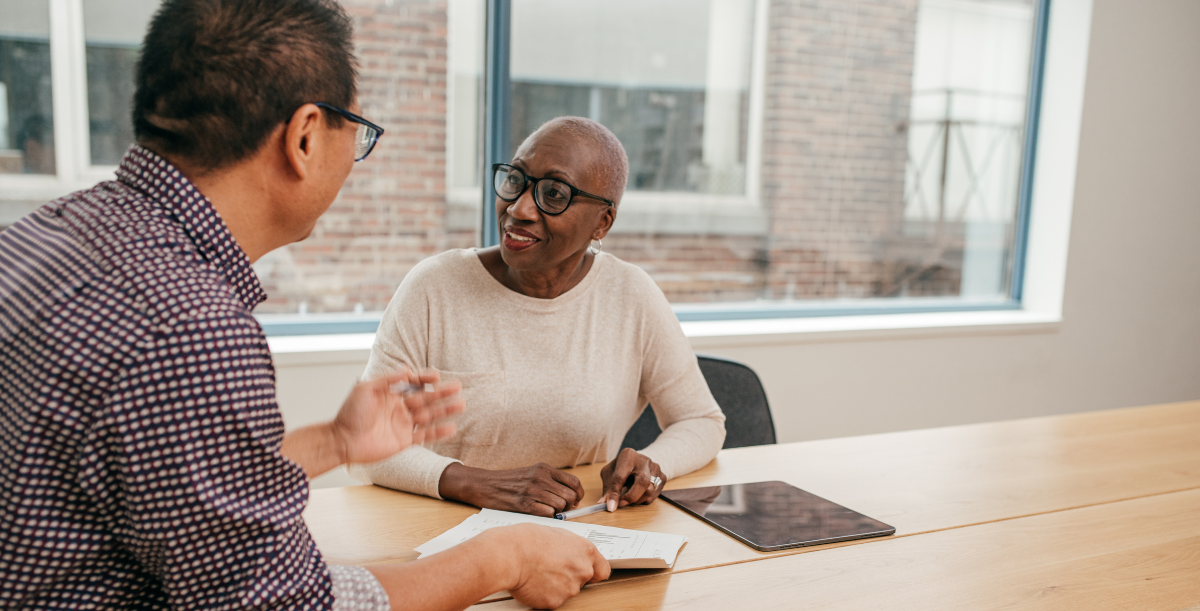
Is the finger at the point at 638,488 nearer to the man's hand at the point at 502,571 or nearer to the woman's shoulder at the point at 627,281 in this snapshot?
the man's hand at the point at 502,571

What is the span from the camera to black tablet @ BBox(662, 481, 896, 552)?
1.31 meters

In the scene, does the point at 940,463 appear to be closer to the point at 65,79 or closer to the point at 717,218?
the point at 717,218

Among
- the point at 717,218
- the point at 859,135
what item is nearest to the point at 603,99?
the point at 717,218

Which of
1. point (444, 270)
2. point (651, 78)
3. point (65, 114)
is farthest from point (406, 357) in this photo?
point (651, 78)

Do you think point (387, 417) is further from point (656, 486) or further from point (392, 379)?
point (656, 486)

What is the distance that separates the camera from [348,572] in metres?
0.89

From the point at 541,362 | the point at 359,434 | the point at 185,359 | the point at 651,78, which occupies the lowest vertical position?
the point at 541,362

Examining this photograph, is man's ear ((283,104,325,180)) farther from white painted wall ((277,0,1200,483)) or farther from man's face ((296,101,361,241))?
white painted wall ((277,0,1200,483))

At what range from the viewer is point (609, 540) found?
1241 millimetres

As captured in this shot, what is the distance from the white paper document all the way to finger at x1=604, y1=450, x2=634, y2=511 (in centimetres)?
9

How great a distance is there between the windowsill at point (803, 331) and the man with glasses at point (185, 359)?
1.86 m

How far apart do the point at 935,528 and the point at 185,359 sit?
1.18m

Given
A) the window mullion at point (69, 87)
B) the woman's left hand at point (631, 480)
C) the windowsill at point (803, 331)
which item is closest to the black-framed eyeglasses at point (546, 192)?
the woman's left hand at point (631, 480)

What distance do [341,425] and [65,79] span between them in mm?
2295
